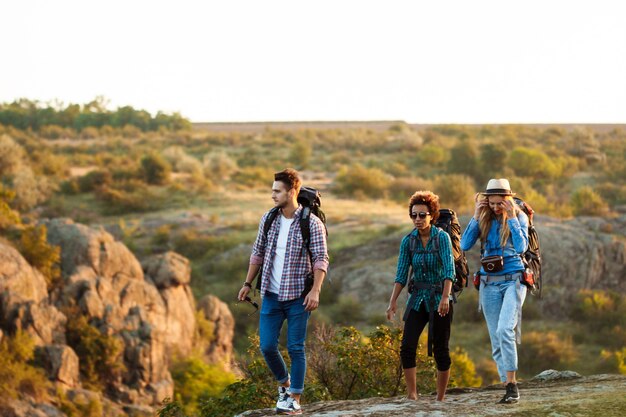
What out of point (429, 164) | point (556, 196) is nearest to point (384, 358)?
point (556, 196)

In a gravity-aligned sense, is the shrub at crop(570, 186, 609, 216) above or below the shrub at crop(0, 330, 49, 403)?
above

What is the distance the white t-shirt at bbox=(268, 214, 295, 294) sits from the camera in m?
8.69

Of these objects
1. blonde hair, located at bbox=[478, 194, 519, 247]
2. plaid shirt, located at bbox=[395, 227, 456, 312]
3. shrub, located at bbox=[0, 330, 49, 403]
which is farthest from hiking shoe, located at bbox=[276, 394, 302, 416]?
shrub, located at bbox=[0, 330, 49, 403]

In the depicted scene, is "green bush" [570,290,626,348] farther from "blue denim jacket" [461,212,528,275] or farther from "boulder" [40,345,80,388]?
"blue denim jacket" [461,212,528,275]

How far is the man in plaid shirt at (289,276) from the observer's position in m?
8.62

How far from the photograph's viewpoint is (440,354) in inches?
352

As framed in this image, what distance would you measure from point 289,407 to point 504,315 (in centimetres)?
195

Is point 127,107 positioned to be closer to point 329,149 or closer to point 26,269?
point 329,149

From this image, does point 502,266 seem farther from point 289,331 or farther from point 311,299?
point 289,331

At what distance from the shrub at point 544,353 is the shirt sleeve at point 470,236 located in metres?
25.3

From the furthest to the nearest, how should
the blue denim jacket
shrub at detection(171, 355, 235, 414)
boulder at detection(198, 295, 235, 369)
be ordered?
boulder at detection(198, 295, 235, 369), shrub at detection(171, 355, 235, 414), the blue denim jacket

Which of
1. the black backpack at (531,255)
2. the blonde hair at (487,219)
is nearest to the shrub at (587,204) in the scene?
the black backpack at (531,255)

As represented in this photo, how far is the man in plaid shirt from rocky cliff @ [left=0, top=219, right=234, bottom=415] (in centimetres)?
1772

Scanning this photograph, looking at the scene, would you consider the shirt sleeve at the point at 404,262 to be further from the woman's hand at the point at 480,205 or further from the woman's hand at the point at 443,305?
the woman's hand at the point at 480,205
